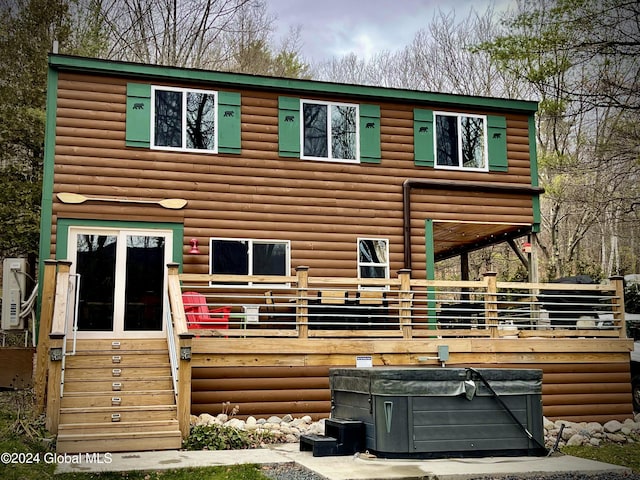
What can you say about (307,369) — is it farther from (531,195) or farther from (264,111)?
(531,195)

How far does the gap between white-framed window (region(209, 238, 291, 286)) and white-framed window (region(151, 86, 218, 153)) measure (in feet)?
5.65

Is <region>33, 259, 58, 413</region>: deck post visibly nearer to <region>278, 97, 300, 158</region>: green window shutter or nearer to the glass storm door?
the glass storm door

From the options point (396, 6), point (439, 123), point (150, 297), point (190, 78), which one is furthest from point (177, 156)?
point (396, 6)

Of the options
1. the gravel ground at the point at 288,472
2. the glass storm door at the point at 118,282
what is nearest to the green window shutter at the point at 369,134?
the glass storm door at the point at 118,282

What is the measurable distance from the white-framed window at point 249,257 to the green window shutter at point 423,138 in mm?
3147

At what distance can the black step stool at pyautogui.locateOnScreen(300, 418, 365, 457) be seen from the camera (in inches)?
300

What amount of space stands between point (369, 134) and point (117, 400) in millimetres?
7056

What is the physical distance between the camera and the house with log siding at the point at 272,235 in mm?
9969

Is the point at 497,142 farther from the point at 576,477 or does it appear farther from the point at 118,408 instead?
the point at 118,408

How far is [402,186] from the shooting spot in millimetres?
13305

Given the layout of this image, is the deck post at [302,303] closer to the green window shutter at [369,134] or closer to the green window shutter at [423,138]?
the green window shutter at [369,134]

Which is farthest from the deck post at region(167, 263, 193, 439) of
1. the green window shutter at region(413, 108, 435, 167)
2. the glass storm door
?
the green window shutter at region(413, 108, 435, 167)

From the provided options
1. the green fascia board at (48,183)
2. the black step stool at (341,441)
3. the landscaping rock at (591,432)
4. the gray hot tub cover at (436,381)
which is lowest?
the landscaping rock at (591,432)

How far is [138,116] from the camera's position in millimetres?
12086
